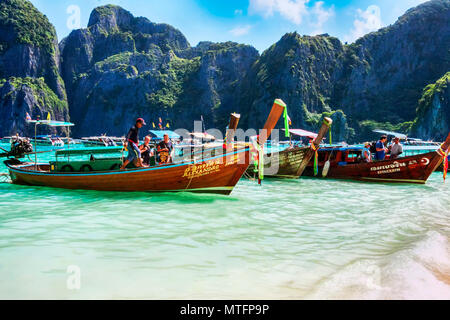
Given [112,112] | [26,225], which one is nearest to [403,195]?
[26,225]

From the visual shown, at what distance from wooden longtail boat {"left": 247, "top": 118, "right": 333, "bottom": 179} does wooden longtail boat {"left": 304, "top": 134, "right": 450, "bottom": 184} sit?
4.60 ft

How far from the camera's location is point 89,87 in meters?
164

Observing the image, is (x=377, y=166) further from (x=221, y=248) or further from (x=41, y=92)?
(x=41, y=92)

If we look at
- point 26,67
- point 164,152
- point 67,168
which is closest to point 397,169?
point 164,152

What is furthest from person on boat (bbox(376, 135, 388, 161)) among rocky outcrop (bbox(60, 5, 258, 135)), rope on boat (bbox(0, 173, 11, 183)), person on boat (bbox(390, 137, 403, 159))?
rocky outcrop (bbox(60, 5, 258, 135))

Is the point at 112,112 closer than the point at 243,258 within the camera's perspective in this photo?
No

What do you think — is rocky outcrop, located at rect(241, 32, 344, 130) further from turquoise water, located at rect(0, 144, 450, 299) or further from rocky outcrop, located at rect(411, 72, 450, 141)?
turquoise water, located at rect(0, 144, 450, 299)

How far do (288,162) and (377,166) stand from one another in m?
4.83

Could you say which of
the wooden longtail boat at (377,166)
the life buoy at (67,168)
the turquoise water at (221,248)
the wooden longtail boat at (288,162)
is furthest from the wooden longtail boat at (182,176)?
the wooden longtail boat at (377,166)

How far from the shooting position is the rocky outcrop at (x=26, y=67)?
11625 cm

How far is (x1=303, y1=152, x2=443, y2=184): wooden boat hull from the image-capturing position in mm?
16281
